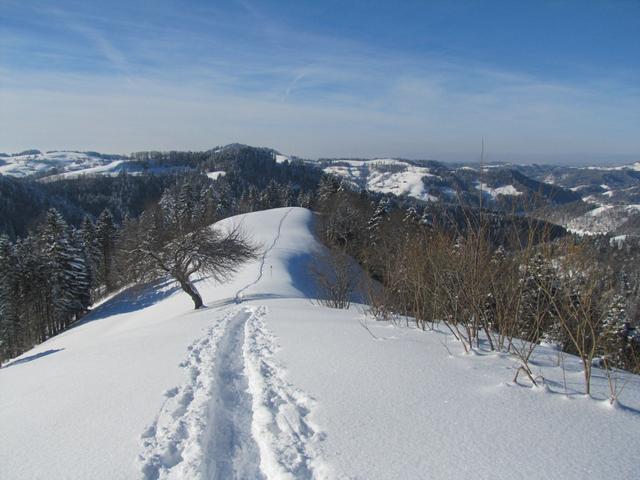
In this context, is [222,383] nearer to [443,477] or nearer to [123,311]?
[443,477]

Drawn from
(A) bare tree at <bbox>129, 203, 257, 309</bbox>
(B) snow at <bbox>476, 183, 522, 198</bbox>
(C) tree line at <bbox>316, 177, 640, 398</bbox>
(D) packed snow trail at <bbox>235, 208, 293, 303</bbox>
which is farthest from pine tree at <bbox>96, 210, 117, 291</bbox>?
(B) snow at <bbox>476, 183, 522, 198</bbox>

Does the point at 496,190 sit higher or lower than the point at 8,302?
higher

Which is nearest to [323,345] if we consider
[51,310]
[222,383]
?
[222,383]

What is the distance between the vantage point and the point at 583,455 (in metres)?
2.95

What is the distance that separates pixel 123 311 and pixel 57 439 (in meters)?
29.1

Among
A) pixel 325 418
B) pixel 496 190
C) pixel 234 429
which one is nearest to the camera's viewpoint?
pixel 325 418

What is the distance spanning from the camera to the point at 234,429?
4.43 meters

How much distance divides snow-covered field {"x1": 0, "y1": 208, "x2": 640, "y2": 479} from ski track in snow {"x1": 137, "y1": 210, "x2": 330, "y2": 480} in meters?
0.02

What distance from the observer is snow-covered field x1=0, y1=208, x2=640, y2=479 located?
3133 millimetres

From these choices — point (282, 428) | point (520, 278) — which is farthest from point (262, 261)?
point (282, 428)

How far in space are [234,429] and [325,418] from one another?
1152 mm

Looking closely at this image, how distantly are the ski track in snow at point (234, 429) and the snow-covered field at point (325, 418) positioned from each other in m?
0.02

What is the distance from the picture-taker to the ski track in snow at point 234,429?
11.6ft

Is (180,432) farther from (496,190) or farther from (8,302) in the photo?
(8,302)
